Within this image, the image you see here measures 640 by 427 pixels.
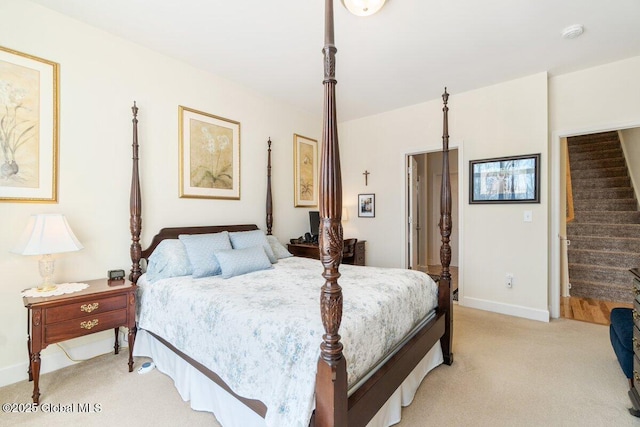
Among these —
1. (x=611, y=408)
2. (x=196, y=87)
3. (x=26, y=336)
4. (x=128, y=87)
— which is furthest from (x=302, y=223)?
(x=611, y=408)

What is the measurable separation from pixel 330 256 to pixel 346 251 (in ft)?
9.99

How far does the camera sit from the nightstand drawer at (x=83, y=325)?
6.26 feet

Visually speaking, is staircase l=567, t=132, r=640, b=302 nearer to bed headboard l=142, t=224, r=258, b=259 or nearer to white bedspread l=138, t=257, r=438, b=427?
white bedspread l=138, t=257, r=438, b=427

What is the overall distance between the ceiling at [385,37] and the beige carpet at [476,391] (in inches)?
109

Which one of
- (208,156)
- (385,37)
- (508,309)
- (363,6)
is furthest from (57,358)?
(508,309)

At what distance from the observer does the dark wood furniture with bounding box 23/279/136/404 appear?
184cm

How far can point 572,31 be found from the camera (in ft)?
8.06

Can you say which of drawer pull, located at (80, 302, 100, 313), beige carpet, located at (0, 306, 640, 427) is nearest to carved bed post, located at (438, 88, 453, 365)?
beige carpet, located at (0, 306, 640, 427)

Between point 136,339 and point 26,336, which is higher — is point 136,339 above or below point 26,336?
below

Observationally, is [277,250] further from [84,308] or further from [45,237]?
[45,237]

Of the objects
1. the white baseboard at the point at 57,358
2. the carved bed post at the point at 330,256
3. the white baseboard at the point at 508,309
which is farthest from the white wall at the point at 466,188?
the white baseboard at the point at 57,358

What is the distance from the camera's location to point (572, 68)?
313 centimetres

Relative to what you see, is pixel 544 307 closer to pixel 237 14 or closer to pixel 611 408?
pixel 611 408

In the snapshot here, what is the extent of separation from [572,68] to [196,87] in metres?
4.07
